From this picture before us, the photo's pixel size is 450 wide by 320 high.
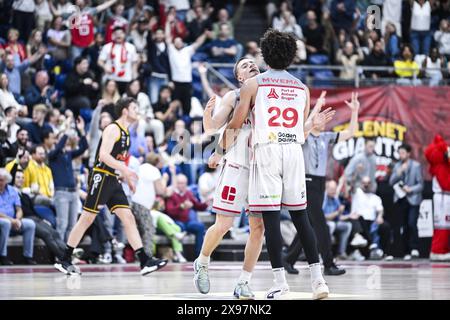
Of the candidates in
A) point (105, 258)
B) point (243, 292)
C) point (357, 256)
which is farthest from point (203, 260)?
point (357, 256)

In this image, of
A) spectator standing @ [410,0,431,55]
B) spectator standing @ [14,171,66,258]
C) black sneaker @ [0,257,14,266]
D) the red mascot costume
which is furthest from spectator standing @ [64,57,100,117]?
spectator standing @ [410,0,431,55]

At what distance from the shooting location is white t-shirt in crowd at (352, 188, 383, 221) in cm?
2003

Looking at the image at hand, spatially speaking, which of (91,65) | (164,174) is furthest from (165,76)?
(164,174)

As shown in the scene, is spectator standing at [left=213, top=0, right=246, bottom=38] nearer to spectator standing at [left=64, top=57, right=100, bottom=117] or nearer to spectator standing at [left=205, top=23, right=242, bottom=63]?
spectator standing at [left=205, top=23, right=242, bottom=63]

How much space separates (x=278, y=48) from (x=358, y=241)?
11.3 metres

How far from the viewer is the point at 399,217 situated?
67.7ft

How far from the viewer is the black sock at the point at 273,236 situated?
8.91 metres

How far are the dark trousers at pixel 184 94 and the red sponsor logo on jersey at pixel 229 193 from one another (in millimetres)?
11979

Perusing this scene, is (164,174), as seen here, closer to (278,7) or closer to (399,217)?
(399,217)

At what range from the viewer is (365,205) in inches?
790

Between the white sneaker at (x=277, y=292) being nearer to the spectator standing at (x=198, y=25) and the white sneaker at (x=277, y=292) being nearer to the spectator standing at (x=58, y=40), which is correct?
the spectator standing at (x=58, y=40)

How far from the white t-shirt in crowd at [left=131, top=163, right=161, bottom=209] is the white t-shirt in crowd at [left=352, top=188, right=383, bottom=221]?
14.6 ft

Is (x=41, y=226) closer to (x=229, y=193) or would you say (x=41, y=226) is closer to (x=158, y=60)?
(x=158, y=60)

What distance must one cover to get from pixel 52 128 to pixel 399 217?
7.37 meters
